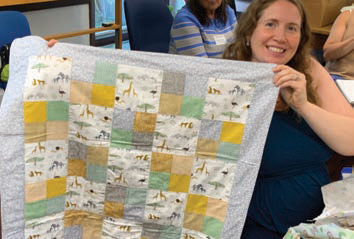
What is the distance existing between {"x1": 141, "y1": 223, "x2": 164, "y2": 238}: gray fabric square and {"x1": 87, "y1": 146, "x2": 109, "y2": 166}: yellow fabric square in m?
0.26

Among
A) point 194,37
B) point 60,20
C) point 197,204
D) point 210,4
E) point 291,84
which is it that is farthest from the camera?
→ point 60,20

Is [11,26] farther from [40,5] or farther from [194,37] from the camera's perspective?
[194,37]

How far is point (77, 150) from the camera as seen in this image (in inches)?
46.9

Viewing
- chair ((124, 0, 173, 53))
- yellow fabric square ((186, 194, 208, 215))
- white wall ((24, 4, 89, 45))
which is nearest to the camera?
yellow fabric square ((186, 194, 208, 215))

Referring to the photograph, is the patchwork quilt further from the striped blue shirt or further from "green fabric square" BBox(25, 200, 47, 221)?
the striped blue shirt

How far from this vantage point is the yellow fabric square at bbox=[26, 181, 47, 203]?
1162 millimetres

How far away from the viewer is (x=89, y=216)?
124 centimetres

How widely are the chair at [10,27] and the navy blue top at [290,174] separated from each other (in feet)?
5.54

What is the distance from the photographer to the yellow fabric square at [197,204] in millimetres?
1184

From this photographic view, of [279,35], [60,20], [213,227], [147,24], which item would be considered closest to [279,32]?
[279,35]

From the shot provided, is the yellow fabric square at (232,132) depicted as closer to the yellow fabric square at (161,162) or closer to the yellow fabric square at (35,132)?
the yellow fabric square at (161,162)

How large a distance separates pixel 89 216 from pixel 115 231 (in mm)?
105

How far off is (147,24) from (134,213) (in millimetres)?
1547

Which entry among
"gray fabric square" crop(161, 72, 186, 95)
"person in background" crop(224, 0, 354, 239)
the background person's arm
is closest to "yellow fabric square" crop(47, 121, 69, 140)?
"gray fabric square" crop(161, 72, 186, 95)
